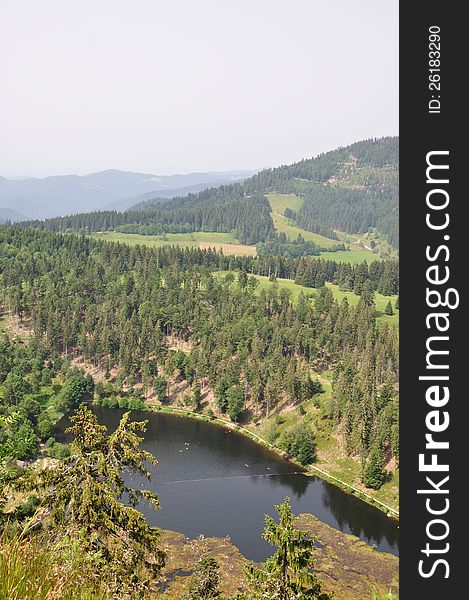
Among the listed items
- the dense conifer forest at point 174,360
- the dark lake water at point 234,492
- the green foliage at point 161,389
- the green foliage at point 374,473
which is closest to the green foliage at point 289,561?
the dense conifer forest at point 174,360

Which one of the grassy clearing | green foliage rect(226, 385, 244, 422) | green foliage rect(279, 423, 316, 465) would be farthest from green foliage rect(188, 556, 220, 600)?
the grassy clearing

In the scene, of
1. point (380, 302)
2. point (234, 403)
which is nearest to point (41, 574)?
point (234, 403)

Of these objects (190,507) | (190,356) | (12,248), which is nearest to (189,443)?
(190,507)

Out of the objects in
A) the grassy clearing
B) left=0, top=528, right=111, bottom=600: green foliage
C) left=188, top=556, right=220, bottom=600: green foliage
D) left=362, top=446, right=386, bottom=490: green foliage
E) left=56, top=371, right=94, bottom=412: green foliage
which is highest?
left=0, top=528, right=111, bottom=600: green foliage

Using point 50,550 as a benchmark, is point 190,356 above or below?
below

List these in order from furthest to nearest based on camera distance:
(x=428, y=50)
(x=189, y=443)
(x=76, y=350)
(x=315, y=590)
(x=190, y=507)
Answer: (x=76, y=350), (x=189, y=443), (x=190, y=507), (x=315, y=590), (x=428, y=50)

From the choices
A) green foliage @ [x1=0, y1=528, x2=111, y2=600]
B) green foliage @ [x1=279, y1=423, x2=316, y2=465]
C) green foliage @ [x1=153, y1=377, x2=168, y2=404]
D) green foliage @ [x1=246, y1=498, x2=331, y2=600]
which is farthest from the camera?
green foliage @ [x1=153, y1=377, x2=168, y2=404]

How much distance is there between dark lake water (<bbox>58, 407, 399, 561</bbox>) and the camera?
6331 centimetres

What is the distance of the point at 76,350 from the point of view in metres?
131

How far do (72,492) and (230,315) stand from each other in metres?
114

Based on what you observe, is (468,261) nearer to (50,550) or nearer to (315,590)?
(50,550)

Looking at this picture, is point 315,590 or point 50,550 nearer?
point 50,550

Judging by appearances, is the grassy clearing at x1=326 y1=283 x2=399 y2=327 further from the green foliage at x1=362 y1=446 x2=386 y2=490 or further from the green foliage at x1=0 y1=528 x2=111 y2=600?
the green foliage at x1=0 y1=528 x2=111 y2=600

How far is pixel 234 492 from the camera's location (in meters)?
74.2
